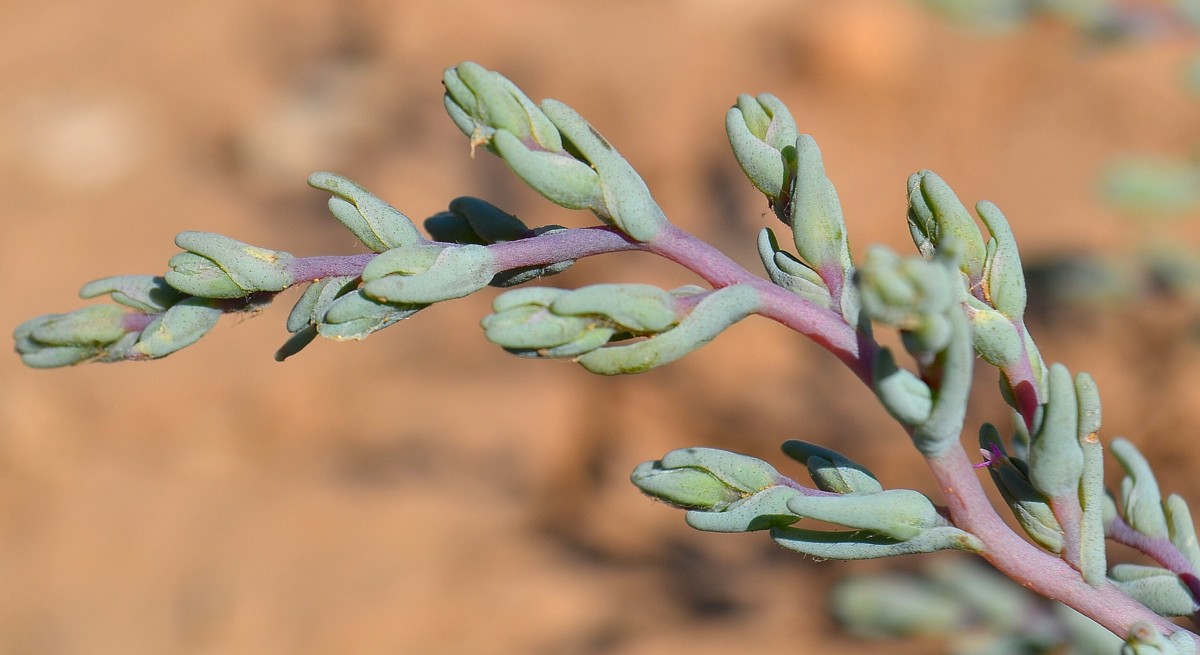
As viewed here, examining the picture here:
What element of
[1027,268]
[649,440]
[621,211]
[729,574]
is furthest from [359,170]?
[621,211]

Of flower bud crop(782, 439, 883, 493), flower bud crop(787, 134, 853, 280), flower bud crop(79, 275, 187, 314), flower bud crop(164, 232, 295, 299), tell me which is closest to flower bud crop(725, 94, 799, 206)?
flower bud crop(787, 134, 853, 280)

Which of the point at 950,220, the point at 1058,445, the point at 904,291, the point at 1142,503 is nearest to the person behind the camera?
the point at 904,291

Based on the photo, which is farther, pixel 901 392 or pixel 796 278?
pixel 796 278

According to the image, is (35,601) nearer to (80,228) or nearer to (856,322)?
(80,228)

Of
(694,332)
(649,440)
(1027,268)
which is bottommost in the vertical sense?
(694,332)

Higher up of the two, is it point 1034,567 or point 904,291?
point 904,291

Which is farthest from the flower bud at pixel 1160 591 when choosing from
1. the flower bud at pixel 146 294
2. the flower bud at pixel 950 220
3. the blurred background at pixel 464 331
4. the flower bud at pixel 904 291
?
the blurred background at pixel 464 331

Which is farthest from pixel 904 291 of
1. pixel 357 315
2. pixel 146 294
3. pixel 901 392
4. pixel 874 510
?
pixel 146 294

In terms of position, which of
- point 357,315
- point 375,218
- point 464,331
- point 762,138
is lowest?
point 357,315

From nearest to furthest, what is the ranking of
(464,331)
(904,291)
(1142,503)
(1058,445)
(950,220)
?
1. (904,291)
2. (1058,445)
3. (950,220)
4. (1142,503)
5. (464,331)

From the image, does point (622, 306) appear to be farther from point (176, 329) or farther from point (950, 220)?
point (176, 329)
